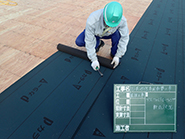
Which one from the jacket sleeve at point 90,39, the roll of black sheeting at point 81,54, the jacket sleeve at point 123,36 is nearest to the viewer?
the jacket sleeve at point 90,39

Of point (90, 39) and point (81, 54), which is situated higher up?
point (90, 39)

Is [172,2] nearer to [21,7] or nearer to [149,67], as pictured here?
[149,67]

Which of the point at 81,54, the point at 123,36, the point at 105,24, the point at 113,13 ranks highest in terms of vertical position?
the point at 113,13

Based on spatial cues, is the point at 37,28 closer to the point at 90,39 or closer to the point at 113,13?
the point at 90,39

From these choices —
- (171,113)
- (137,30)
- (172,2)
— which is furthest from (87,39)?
(172,2)

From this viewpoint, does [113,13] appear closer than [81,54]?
Yes

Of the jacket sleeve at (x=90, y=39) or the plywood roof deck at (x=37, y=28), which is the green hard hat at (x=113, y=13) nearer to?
the jacket sleeve at (x=90, y=39)

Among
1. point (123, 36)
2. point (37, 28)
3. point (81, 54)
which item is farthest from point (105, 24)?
point (37, 28)

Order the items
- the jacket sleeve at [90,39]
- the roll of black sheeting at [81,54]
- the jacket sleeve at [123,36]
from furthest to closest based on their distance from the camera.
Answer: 1. the roll of black sheeting at [81,54]
2. the jacket sleeve at [123,36]
3. the jacket sleeve at [90,39]

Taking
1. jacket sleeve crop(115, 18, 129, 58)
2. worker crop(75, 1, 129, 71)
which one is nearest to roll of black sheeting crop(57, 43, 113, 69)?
worker crop(75, 1, 129, 71)

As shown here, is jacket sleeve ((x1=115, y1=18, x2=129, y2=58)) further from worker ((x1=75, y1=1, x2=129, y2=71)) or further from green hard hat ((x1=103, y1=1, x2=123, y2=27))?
green hard hat ((x1=103, y1=1, x2=123, y2=27))

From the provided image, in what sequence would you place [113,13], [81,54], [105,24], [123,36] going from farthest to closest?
[81,54]
[123,36]
[105,24]
[113,13]

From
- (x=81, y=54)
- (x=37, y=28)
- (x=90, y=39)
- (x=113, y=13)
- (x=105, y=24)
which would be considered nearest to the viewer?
(x=113, y=13)

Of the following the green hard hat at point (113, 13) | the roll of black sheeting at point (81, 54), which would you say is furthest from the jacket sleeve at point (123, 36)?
the green hard hat at point (113, 13)
